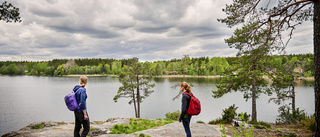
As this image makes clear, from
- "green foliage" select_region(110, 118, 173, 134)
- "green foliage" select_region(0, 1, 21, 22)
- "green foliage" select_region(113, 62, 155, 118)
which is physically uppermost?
"green foliage" select_region(0, 1, 21, 22)

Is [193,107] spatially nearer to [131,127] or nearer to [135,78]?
[131,127]

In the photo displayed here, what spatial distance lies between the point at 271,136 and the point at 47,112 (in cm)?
3186

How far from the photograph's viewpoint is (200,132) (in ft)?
27.0

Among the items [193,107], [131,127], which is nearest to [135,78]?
[131,127]

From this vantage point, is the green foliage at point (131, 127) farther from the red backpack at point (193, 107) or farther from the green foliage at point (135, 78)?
the green foliage at point (135, 78)

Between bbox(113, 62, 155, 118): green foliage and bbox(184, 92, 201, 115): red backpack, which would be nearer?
bbox(184, 92, 201, 115): red backpack

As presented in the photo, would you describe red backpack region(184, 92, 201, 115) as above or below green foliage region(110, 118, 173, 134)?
above

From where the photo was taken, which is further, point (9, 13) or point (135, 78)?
point (135, 78)

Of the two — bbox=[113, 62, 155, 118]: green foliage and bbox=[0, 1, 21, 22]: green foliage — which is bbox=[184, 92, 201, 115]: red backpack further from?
bbox=[113, 62, 155, 118]: green foliage

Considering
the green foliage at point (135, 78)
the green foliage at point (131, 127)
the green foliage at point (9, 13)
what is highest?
the green foliage at point (9, 13)

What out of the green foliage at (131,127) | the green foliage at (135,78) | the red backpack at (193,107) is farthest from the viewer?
the green foliage at (135,78)

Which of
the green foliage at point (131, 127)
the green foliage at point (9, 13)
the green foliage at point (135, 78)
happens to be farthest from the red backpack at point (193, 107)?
the green foliage at point (135, 78)

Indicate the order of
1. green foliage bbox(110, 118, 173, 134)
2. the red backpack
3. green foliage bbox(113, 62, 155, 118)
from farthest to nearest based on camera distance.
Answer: green foliage bbox(113, 62, 155, 118) → green foliage bbox(110, 118, 173, 134) → the red backpack

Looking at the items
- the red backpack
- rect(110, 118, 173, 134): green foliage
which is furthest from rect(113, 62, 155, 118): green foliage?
the red backpack
